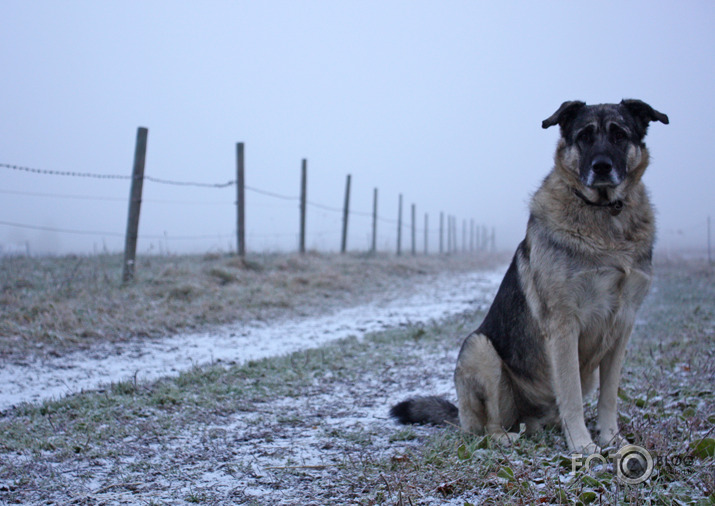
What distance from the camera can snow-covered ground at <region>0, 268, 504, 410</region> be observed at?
181 inches

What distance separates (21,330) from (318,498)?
4.66 m

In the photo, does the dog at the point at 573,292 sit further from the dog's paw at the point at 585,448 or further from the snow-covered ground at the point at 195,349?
the snow-covered ground at the point at 195,349

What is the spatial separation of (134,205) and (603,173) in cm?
791

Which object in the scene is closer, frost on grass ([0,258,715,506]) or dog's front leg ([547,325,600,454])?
frost on grass ([0,258,715,506])

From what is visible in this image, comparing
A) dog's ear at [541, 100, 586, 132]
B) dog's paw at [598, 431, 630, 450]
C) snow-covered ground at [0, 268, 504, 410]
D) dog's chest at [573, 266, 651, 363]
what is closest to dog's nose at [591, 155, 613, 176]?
dog's ear at [541, 100, 586, 132]

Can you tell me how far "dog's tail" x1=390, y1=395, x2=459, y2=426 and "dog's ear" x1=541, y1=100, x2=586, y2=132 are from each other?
77.0 inches

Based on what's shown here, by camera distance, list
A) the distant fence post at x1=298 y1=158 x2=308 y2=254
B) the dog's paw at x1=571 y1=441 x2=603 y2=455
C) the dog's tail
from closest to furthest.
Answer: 1. the dog's paw at x1=571 y1=441 x2=603 y2=455
2. the dog's tail
3. the distant fence post at x1=298 y1=158 x2=308 y2=254

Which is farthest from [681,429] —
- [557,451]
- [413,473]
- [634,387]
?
[413,473]

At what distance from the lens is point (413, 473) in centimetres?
254

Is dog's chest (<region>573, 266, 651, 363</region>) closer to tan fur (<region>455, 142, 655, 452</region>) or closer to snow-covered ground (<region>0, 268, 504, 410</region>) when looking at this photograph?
tan fur (<region>455, 142, 655, 452</region>)

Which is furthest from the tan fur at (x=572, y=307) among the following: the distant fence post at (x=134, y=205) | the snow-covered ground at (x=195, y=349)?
the distant fence post at (x=134, y=205)

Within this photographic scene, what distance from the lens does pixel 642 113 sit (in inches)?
131

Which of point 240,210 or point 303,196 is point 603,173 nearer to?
point 240,210

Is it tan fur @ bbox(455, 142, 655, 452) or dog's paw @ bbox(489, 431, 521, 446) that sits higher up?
tan fur @ bbox(455, 142, 655, 452)
